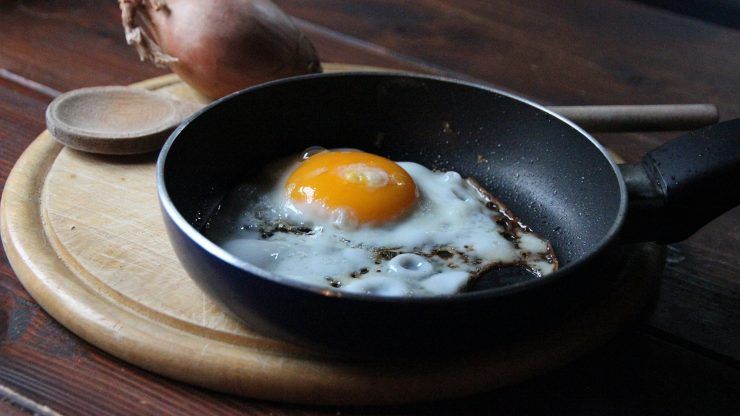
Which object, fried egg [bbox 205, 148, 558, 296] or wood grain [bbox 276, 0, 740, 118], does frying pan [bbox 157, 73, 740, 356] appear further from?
wood grain [bbox 276, 0, 740, 118]

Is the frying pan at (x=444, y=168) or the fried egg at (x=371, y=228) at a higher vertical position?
the frying pan at (x=444, y=168)

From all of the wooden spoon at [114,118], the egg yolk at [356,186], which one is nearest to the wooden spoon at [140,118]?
the wooden spoon at [114,118]

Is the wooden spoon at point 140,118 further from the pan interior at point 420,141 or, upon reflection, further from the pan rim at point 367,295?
the pan rim at point 367,295

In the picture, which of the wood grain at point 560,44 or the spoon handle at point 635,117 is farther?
the wood grain at point 560,44

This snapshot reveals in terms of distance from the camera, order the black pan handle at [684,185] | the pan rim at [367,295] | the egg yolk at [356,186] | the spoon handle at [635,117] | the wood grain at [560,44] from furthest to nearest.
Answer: the wood grain at [560,44] → the spoon handle at [635,117] → the egg yolk at [356,186] → the black pan handle at [684,185] → the pan rim at [367,295]

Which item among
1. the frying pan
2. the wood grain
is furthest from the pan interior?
the wood grain

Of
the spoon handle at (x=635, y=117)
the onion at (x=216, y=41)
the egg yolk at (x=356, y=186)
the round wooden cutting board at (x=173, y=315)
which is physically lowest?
the round wooden cutting board at (x=173, y=315)
